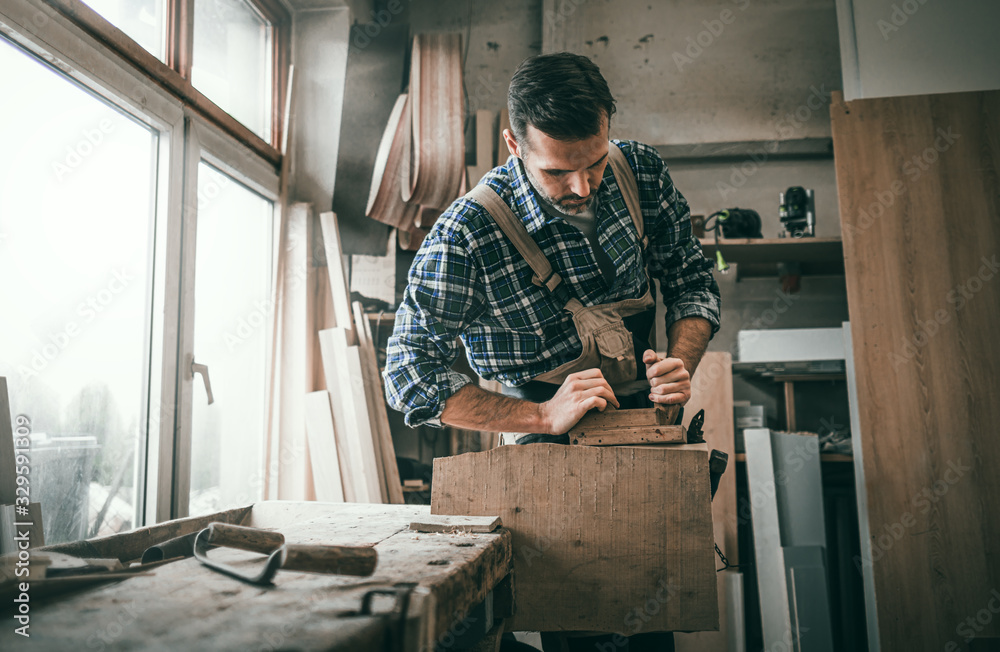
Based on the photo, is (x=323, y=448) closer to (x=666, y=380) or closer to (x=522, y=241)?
(x=522, y=241)

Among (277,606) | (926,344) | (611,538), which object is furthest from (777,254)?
(277,606)

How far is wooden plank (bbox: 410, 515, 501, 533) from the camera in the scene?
0.95 metres

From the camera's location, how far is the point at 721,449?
254 centimetres

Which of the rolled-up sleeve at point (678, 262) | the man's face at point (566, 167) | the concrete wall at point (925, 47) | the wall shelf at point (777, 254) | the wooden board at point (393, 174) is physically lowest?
the rolled-up sleeve at point (678, 262)

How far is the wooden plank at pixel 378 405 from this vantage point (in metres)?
2.62

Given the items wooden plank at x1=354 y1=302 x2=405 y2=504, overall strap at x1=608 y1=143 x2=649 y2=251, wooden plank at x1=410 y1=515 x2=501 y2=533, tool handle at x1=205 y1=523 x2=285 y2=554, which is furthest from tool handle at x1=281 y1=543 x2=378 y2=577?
wooden plank at x1=354 y1=302 x2=405 y2=504

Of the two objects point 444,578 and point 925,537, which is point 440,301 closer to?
point 444,578

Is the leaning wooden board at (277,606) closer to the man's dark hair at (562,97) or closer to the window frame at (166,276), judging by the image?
the man's dark hair at (562,97)

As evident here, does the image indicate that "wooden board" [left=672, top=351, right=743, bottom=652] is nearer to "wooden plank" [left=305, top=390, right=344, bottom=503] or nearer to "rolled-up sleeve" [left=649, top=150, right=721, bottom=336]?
"rolled-up sleeve" [left=649, top=150, right=721, bottom=336]

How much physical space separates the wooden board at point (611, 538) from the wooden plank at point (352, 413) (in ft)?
5.23

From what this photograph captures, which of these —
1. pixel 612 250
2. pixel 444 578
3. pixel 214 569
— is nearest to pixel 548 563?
pixel 444 578

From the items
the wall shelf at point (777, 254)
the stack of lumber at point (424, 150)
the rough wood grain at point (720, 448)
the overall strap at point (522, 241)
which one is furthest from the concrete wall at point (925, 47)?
the overall strap at point (522, 241)

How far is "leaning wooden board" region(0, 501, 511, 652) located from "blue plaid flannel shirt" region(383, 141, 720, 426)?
0.43 m

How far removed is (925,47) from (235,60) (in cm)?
272
